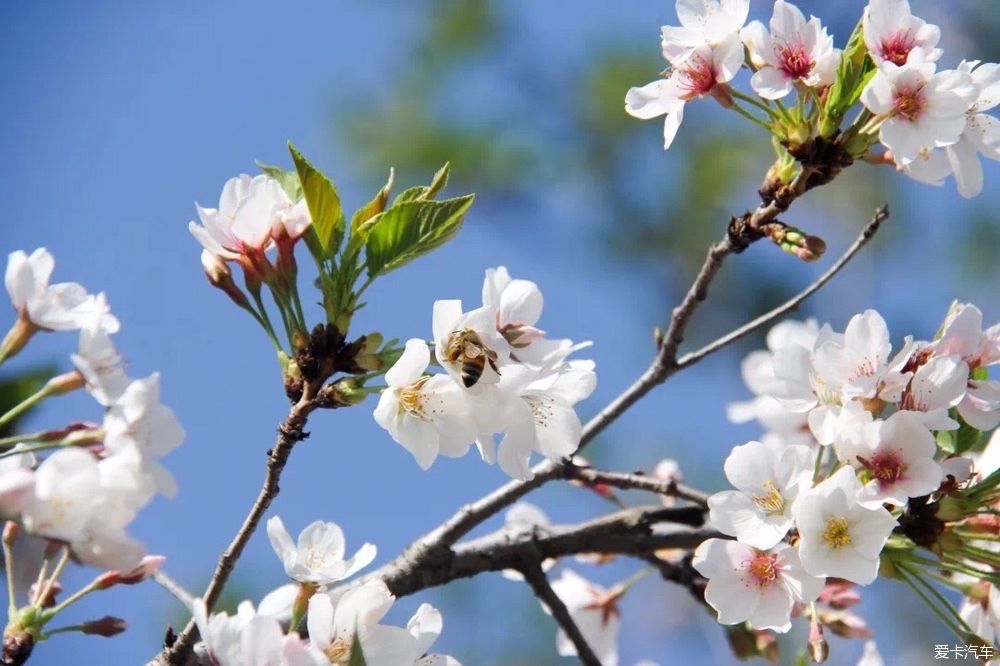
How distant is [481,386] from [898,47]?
0.61m

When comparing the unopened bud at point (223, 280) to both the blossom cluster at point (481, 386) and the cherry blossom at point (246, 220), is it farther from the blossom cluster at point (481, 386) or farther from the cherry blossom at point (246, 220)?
the blossom cluster at point (481, 386)

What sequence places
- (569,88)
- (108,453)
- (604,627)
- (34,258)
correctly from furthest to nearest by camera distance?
(569,88), (604,627), (34,258), (108,453)

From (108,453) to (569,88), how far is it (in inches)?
202

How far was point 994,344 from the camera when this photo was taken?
124 cm

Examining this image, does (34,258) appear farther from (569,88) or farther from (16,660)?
(569,88)

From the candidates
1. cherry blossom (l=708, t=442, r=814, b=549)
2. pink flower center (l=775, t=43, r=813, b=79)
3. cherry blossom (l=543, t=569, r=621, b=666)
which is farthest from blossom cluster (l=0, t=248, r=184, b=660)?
cherry blossom (l=543, t=569, r=621, b=666)

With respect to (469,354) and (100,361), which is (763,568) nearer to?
(469,354)

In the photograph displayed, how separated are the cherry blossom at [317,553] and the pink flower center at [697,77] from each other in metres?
0.65

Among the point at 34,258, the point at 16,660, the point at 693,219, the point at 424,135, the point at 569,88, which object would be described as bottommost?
the point at 16,660

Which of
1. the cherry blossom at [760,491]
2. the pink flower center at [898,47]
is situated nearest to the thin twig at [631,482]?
the cherry blossom at [760,491]

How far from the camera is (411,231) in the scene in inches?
43.3

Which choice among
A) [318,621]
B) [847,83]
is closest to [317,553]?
[318,621]

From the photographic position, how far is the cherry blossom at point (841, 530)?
1.10 metres

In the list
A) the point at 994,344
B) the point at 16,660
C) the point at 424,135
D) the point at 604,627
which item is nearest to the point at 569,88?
the point at 424,135
